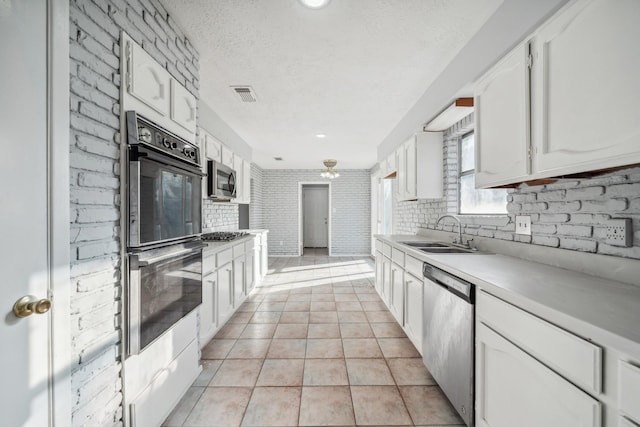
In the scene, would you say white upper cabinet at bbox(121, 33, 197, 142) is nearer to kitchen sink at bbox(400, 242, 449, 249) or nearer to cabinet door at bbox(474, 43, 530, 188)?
cabinet door at bbox(474, 43, 530, 188)

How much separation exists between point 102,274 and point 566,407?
1830mm

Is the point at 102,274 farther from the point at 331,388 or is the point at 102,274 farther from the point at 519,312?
the point at 519,312

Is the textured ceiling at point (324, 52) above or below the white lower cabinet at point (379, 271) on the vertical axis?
above

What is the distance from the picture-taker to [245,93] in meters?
2.90

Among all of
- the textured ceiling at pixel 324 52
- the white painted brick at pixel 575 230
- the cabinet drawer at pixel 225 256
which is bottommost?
the cabinet drawer at pixel 225 256

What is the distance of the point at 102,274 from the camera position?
120 cm

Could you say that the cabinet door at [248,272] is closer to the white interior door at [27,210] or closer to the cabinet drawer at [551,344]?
the white interior door at [27,210]

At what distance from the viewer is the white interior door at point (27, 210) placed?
0.85 meters

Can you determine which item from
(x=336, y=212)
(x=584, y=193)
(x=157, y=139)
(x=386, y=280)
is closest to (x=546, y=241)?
(x=584, y=193)

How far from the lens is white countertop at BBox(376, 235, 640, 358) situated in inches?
Answer: 29.9

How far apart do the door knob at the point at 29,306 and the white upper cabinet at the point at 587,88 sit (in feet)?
6.74

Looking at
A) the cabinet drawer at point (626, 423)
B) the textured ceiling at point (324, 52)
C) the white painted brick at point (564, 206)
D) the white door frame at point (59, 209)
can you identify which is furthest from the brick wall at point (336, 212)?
the cabinet drawer at point (626, 423)

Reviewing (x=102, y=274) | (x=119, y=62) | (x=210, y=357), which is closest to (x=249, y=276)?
(x=210, y=357)

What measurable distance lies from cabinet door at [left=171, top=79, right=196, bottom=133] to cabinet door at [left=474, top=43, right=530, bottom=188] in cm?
200
